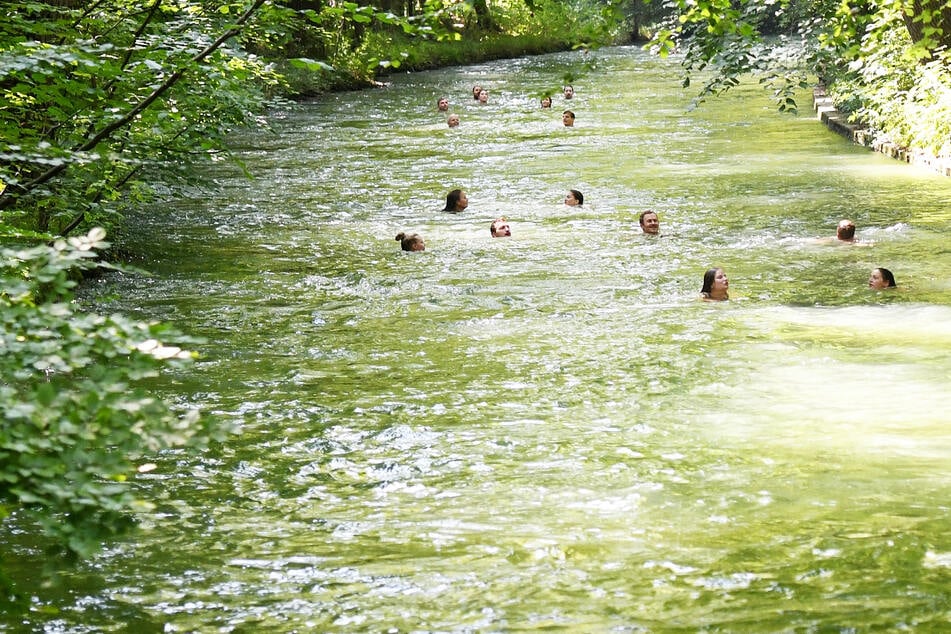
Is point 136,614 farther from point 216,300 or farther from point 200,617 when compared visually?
point 216,300

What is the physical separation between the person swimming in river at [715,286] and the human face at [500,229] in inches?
176

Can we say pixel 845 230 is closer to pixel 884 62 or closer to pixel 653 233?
pixel 653 233

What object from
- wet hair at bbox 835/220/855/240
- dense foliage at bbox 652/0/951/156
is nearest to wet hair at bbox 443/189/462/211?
dense foliage at bbox 652/0/951/156

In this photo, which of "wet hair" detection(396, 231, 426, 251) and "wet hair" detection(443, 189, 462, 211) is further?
"wet hair" detection(443, 189, 462, 211)

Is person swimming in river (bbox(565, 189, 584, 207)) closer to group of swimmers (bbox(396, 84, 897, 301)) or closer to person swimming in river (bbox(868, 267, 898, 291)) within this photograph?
group of swimmers (bbox(396, 84, 897, 301))

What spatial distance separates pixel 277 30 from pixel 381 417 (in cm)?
306

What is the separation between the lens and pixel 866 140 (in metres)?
25.1

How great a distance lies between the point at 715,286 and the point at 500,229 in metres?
4.75

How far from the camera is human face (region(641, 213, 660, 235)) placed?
16703 millimetres

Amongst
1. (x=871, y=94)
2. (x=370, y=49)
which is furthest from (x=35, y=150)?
(x=370, y=49)

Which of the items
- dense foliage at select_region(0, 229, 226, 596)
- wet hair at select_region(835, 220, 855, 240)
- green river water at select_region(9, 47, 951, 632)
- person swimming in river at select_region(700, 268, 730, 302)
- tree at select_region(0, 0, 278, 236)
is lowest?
green river water at select_region(9, 47, 951, 632)

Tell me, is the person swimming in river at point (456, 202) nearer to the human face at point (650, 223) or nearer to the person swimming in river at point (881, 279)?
the human face at point (650, 223)

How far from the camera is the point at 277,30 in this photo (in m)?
9.09

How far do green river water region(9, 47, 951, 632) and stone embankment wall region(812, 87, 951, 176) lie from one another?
549 millimetres
